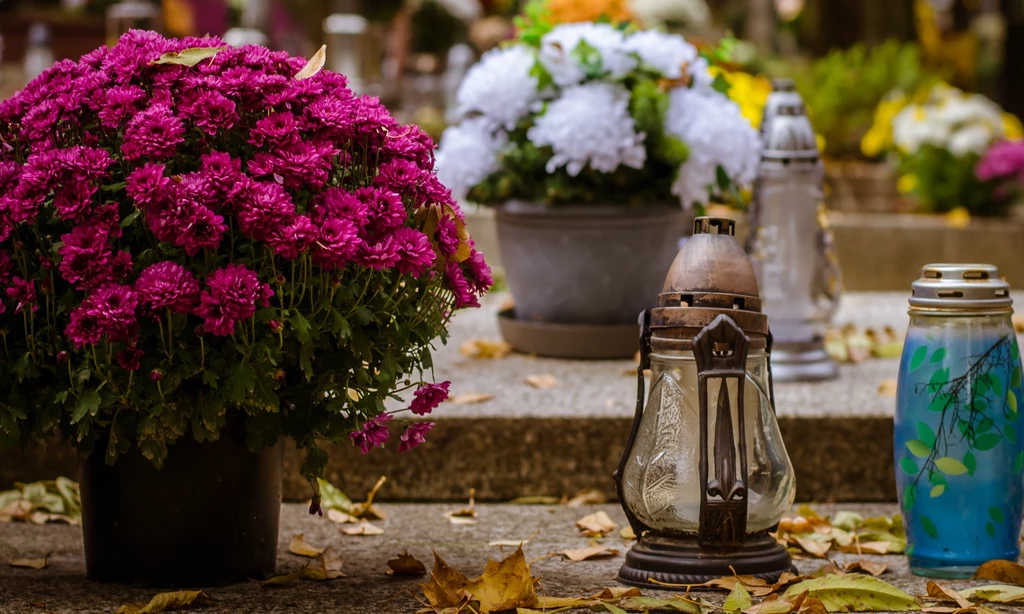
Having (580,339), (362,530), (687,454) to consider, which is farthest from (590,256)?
(687,454)

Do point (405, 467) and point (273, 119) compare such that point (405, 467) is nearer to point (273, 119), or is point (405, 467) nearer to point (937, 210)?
point (273, 119)

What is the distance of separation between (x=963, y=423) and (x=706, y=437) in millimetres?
522

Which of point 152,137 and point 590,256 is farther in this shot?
point 590,256

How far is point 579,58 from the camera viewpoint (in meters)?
3.97

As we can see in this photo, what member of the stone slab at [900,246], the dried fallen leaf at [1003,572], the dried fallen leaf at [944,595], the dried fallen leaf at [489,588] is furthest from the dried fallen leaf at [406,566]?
the stone slab at [900,246]

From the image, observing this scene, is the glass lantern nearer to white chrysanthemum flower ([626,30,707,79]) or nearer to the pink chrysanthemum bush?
the pink chrysanthemum bush

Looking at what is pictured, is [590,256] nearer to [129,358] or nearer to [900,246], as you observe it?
[129,358]

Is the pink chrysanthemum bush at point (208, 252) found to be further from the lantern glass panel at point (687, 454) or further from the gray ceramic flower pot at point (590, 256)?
the gray ceramic flower pot at point (590, 256)

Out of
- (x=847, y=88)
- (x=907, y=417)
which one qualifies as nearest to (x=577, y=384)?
(x=907, y=417)

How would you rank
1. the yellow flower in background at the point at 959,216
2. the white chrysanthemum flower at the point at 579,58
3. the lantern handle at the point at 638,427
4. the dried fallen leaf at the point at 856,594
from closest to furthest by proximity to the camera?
the dried fallen leaf at the point at 856,594, the lantern handle at the point at 638,427, the white chrysanthemum flower at the point at 579,58, the yellow flower in background at the point at 959,216

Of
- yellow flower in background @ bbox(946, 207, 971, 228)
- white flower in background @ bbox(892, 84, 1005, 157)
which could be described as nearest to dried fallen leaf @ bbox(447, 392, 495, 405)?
yellow flower in background @ bbox(946, 207, 971, 228)

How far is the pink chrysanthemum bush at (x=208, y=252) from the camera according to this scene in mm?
2008

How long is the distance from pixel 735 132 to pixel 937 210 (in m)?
4.96

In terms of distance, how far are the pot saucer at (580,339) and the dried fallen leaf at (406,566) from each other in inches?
65.0
